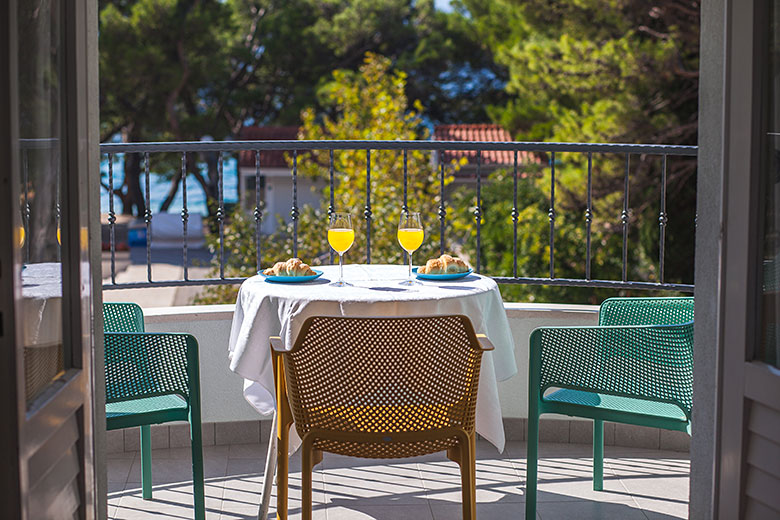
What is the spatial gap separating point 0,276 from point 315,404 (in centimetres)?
107

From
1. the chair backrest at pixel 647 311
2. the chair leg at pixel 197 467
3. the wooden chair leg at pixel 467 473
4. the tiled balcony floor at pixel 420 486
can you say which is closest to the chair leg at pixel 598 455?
the tiled balcony floor at pixel 420 486

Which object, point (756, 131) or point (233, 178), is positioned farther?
point (233, 178)

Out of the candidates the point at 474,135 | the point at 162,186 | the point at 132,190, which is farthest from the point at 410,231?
the point at 162,186

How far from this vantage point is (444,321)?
2.28 m

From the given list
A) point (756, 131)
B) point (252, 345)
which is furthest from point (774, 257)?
point (252, 345)

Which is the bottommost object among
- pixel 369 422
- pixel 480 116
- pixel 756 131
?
pixel 369 422

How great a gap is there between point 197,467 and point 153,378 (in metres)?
0.30

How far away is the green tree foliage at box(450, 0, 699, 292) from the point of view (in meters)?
9.52

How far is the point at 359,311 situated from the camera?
2537 millimetres

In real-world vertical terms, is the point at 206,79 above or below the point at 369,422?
above

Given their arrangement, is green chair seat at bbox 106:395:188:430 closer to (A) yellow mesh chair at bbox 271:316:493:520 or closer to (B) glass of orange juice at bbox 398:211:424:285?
(A) yellow mesh chair at bbox 271:316:493:520

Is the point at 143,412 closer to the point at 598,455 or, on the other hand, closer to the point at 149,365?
the point at 149,365

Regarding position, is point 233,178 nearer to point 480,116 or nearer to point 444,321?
point 480,116

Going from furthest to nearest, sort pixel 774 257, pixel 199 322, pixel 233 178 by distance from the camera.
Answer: pixel 233 178 < pixel 199 322 < pixel 774 257
